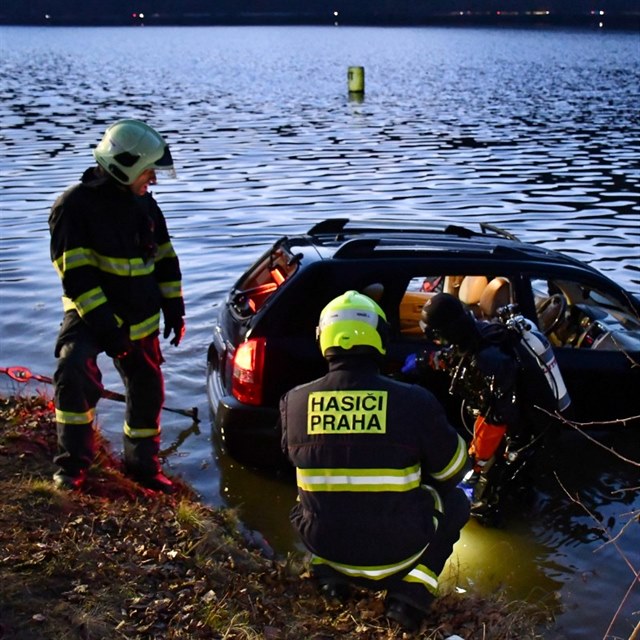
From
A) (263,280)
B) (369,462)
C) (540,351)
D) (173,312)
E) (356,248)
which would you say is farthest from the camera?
(263,280)

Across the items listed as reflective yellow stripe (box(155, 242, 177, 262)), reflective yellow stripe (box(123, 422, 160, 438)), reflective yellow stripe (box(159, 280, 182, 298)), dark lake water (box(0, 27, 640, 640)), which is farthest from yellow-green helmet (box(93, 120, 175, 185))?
dark lake water (box(0, 27, 640, 640))

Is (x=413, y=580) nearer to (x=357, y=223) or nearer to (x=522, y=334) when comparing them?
(x=522, y=334)

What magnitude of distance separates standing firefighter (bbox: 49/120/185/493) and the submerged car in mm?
863

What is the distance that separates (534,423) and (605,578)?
1.03 m

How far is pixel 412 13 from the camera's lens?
142 metres

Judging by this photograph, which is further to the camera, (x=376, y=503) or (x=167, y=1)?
(x=167, y=1)

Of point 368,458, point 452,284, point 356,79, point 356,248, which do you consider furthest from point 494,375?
point 356,79

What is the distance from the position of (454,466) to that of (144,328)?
7.50 feet

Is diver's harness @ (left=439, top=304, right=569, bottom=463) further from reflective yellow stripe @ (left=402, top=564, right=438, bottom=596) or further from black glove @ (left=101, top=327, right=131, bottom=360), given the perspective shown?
black glove @ (left=101, top=327, right=131, bottom=360)

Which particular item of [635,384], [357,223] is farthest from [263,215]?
[635,384]

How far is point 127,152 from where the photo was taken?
555 cm

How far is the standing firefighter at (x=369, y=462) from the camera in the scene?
4320 mm

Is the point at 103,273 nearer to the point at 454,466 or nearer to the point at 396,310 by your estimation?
the point at 396,310

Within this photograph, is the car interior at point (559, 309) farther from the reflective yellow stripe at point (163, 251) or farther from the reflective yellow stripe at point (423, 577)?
the reflective yellow stripe at point (423, 577)
